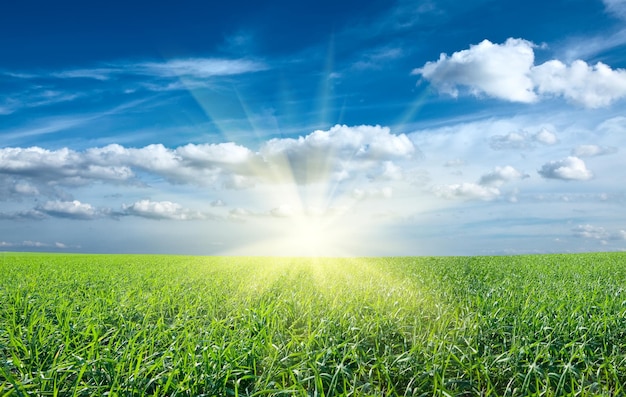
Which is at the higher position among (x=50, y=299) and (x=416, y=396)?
(x=50, y=299)

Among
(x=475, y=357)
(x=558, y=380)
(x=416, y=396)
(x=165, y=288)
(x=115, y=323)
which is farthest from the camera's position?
(x=165, y=288)

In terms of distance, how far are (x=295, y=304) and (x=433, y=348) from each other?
8.13 feet

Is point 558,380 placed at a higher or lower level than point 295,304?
lower

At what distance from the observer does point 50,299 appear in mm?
8438

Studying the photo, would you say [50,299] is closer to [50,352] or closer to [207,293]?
[207,293]

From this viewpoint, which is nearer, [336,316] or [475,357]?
[475,357]

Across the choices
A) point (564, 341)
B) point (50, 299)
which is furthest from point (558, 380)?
point (50, 299)

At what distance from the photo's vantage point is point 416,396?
423 centimetres

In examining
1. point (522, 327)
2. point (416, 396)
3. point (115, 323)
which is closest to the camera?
point (416, 396)

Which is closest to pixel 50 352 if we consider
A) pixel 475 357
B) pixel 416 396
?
pixel 416 396

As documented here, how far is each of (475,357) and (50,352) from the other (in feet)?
14.6

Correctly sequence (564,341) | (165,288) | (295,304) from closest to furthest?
(564,341) → (295,304) → (165,288)

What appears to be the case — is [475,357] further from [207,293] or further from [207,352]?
[207,293]

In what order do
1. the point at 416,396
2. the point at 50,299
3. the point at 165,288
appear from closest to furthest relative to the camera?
the point at 416,396 → the point at 50,299 → the point at 165,288
